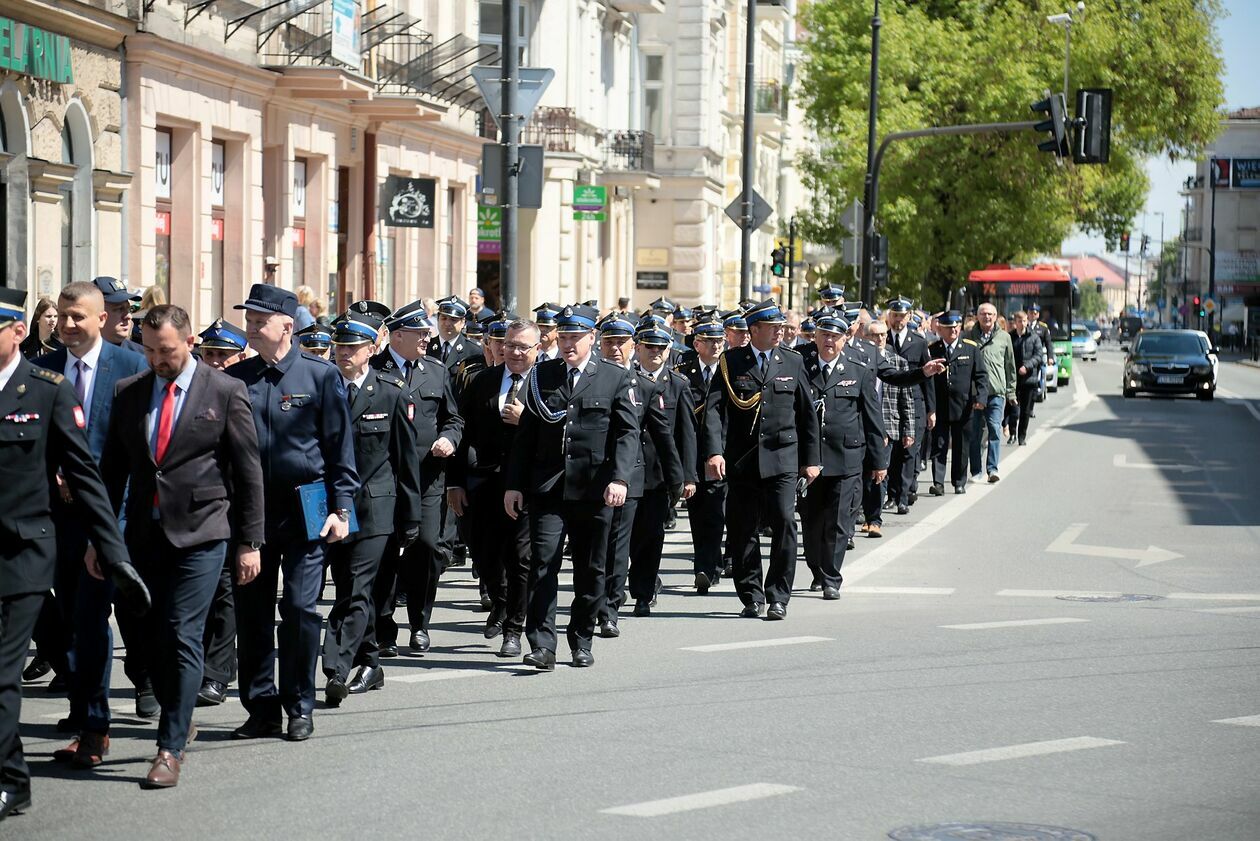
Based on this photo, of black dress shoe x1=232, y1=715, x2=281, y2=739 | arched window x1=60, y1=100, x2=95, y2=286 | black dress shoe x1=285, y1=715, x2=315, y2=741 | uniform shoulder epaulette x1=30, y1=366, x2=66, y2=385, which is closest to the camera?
uniform shoulder epaulette x1=30, y1=366, x2=66, y2=385

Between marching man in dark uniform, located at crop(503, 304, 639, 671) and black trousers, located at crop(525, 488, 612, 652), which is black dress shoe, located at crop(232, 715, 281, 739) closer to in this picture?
black trousers, located at crop(525, 488, 612, 652)

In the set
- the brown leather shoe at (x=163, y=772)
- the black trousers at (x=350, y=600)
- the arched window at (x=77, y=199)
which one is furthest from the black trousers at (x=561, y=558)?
the arched window at (x=77, y=199)

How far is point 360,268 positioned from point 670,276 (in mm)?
25556

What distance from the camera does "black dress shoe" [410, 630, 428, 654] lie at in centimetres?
1148

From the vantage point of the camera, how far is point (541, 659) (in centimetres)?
1074

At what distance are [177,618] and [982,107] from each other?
43.6m

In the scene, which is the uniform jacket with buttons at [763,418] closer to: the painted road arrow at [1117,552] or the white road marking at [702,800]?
the painted road arrow at [1117,552]

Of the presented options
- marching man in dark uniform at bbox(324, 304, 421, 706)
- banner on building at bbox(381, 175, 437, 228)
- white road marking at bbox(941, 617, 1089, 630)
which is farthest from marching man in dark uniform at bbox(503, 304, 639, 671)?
banner on building at bbox(381, 175, 437, 228)

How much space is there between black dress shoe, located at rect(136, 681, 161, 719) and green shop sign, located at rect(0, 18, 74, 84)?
11.2 m

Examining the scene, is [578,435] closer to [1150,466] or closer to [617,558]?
[617,558]

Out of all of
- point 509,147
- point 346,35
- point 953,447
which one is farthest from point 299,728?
point 346,35

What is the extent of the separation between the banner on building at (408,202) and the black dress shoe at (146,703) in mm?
16348

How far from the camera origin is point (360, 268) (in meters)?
31.9

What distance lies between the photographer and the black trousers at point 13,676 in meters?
7.27
